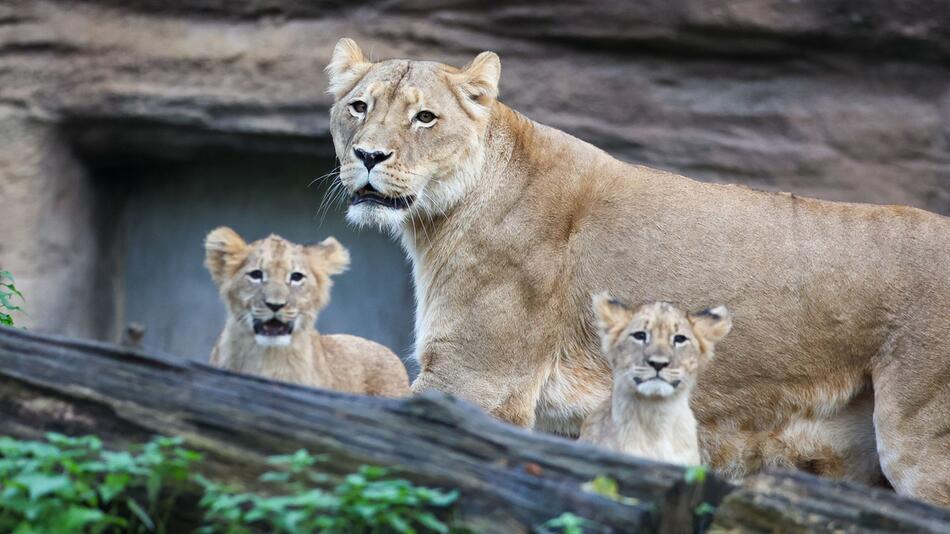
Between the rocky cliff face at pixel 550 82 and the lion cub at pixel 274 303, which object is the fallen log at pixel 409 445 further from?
the rocky cliff face at pixel 550 82

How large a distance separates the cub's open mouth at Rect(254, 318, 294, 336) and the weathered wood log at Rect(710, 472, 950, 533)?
6.67 ft

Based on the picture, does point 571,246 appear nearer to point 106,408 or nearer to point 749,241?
point 749,241

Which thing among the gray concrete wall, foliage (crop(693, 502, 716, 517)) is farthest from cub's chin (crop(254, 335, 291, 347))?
the gray concrete wall

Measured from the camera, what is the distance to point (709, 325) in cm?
552

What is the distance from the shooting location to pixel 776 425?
251 inches

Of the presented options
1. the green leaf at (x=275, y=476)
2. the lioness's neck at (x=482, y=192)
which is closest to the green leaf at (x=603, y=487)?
the green leaf at (x=275, y=476)

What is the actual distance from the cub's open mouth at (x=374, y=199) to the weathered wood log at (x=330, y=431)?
5.87 ft

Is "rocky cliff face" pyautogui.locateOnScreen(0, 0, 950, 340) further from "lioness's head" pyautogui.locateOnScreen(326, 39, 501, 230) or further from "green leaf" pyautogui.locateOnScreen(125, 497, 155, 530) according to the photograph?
"green leaf" pyautogui.locateOnScreen(125, 497, 155, 530)

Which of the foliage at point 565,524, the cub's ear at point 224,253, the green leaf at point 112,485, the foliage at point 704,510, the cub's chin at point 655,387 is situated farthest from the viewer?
the cub's ear at point 224,253

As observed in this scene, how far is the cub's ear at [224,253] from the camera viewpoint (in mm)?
5742

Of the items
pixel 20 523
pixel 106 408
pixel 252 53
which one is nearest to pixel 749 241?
pixel 106 408

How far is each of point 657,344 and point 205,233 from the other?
6.58 m

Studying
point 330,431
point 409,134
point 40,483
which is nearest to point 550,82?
point 409,134

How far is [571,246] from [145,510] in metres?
2.76
